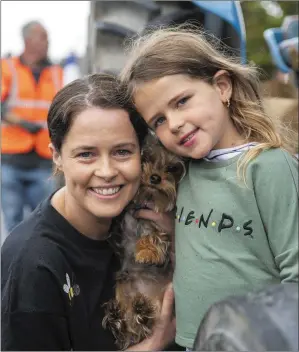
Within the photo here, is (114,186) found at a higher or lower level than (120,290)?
higher

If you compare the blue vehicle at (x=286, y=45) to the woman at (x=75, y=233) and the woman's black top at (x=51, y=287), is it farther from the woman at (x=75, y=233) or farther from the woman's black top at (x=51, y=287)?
the woman's black top at (x=51, y=287)

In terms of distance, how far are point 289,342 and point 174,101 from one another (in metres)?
1.42

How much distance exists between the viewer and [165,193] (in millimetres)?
2838

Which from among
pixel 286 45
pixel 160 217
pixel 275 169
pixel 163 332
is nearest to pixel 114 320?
pixel 163 332

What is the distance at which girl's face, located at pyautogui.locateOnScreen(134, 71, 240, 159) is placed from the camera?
2.41 meters

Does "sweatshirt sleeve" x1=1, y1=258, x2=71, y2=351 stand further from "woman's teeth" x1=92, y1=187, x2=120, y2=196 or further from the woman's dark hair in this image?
the woman's dark hair

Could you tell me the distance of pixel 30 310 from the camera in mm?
2398

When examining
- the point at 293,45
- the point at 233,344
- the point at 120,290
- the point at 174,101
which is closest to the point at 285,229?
the point at 174,101

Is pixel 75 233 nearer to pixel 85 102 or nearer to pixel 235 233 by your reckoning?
pixel 85 102

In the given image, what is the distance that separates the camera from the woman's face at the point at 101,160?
248 cm

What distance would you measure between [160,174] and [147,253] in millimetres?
368

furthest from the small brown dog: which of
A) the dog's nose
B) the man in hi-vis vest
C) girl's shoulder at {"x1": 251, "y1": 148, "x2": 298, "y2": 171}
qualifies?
the man in hi-vis vest

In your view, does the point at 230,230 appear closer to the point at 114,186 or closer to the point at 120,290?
the point at 114,186

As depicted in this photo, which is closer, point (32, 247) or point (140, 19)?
point (32, 247)
